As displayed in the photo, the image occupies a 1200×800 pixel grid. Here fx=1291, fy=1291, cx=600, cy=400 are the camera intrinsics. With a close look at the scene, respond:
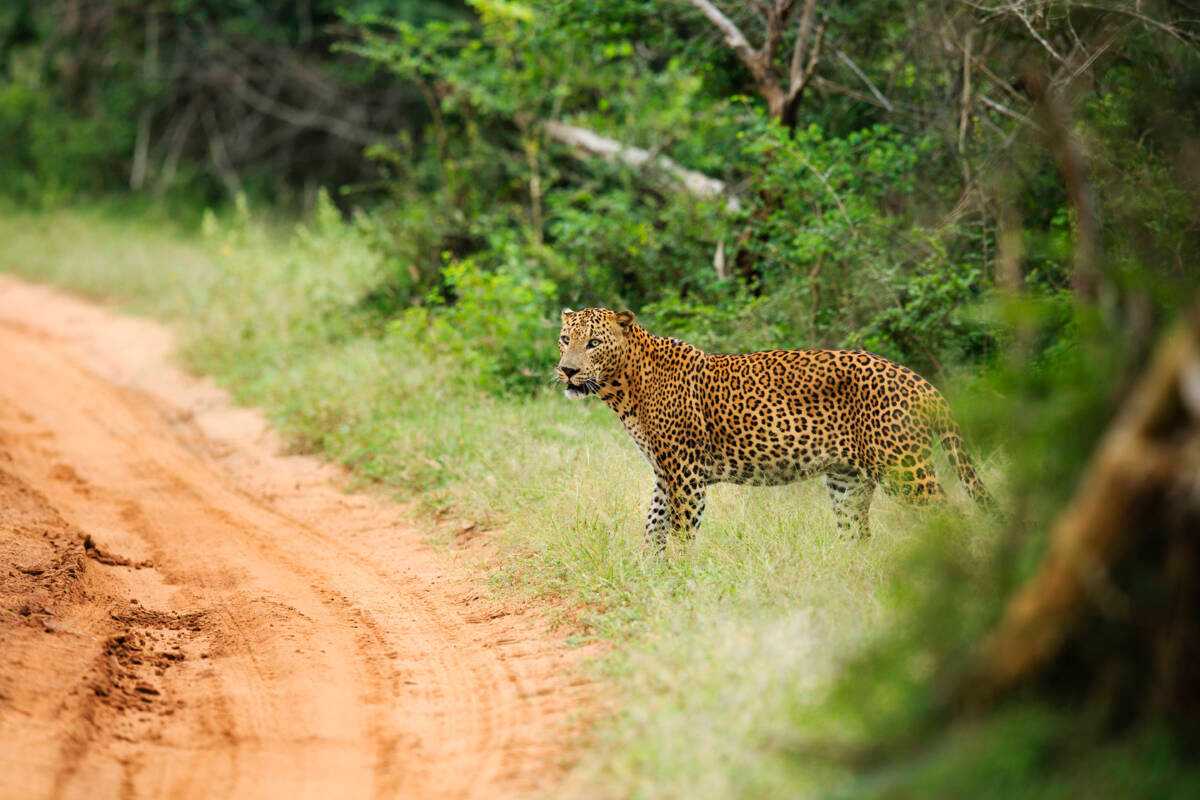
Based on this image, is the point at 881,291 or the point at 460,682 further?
the point at 881,291

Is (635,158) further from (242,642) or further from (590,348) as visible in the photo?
(242,642)

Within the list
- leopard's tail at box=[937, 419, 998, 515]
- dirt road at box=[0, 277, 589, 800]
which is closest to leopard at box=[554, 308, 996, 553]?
leopard's tail at box=[937, 419, 998, 515]

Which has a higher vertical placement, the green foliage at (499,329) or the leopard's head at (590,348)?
the leopard's head at (590,348)

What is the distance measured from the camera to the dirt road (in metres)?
5.34

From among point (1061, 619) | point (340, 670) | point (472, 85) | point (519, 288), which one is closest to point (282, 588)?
point (340, 670)

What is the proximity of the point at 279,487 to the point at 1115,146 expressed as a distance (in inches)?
262

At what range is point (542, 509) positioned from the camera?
823cm

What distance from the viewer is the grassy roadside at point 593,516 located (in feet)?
16.4

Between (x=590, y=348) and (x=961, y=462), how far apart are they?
2222 millimetres

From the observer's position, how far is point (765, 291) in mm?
11008

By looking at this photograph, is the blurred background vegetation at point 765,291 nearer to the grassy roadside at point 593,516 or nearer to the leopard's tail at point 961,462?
the grassy roadside at point 593,516

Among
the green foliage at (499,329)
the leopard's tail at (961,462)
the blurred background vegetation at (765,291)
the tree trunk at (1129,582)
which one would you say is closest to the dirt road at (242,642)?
the blurred background vegetation at (765,291)

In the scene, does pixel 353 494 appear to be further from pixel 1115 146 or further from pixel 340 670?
pixel 1115 146

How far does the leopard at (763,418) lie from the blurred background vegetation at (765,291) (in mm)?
267
